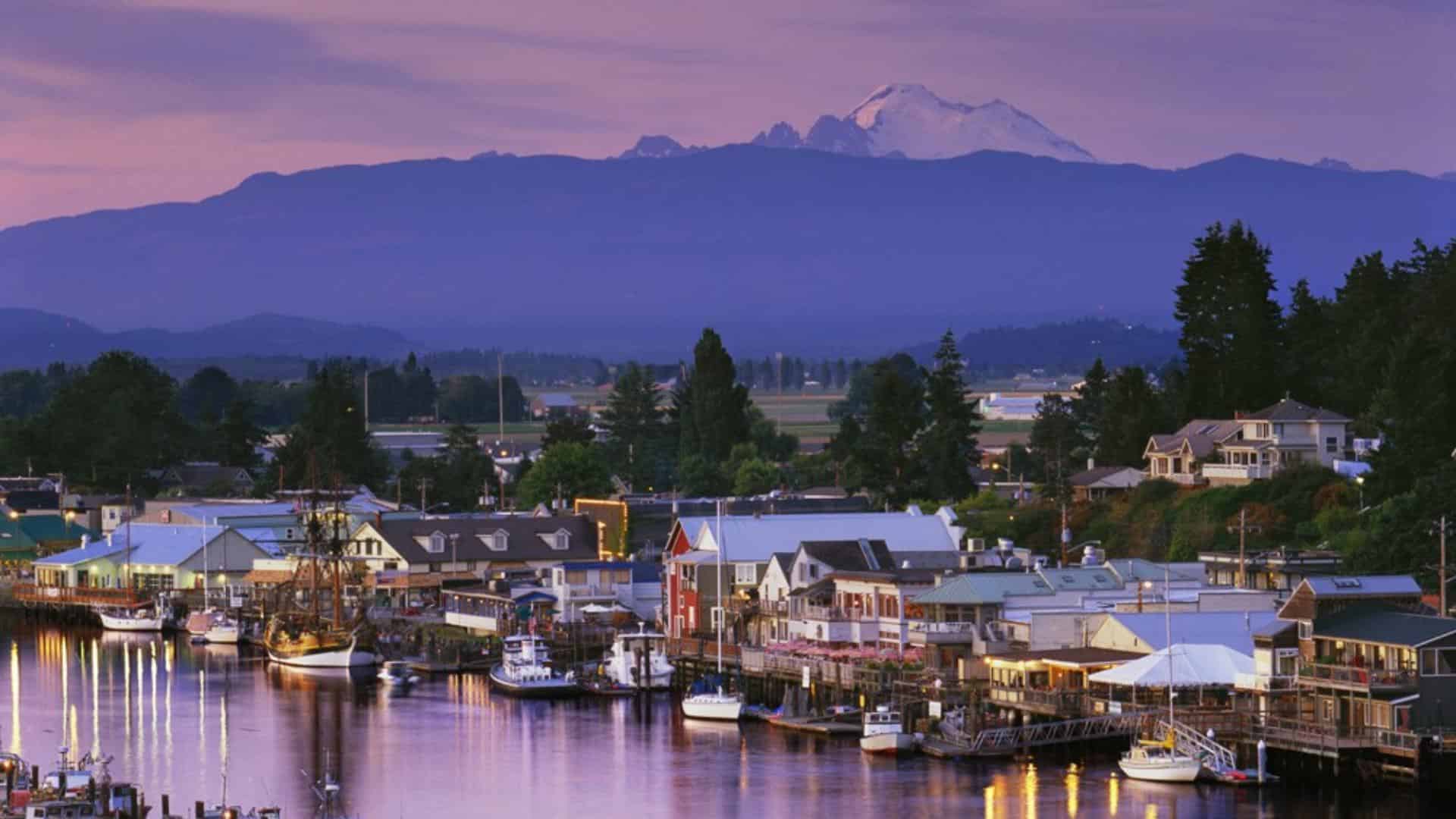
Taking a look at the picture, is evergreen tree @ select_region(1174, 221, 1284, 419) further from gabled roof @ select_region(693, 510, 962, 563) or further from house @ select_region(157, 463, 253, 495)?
house @ select_region(157, 463, 253, 495)

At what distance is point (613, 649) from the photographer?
246 feet

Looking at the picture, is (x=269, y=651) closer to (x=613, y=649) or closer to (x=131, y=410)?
(x=613, y=649)

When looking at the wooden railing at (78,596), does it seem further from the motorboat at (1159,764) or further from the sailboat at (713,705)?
the motorboat at (1159,764)

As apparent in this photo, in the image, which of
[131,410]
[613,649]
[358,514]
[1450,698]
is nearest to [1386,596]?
[1450,698]

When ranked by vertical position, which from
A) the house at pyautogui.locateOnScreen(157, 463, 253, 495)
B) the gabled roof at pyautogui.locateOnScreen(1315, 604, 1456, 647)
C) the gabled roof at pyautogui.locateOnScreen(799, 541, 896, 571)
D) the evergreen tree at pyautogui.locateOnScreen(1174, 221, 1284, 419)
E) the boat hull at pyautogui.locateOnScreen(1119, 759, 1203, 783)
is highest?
the evergreen tree at pyautogui.locateOnScreen(1174, 221, 1284, 419)

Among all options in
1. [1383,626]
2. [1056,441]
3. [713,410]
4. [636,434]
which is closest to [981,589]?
[1383,626]

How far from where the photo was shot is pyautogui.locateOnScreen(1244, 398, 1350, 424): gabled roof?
291 ft

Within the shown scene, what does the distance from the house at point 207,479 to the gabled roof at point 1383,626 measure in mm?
94803

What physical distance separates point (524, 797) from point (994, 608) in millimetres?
16138

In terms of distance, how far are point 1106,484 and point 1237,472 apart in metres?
6.23

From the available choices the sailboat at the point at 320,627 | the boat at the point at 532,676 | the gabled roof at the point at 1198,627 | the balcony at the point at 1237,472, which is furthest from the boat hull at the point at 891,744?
the balcony at the point at 1237,472

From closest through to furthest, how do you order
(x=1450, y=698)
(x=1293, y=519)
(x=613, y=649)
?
1. (x=1450, y=698)
2. (x=613, y=649)
3. (x=1293, y=519)

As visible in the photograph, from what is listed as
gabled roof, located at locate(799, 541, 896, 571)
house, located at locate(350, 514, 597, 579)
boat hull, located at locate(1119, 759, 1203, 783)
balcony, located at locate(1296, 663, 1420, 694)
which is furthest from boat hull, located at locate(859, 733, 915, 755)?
house, located at locate(350, 514, 597, 579)

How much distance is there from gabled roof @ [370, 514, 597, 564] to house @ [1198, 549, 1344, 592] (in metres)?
30.1
